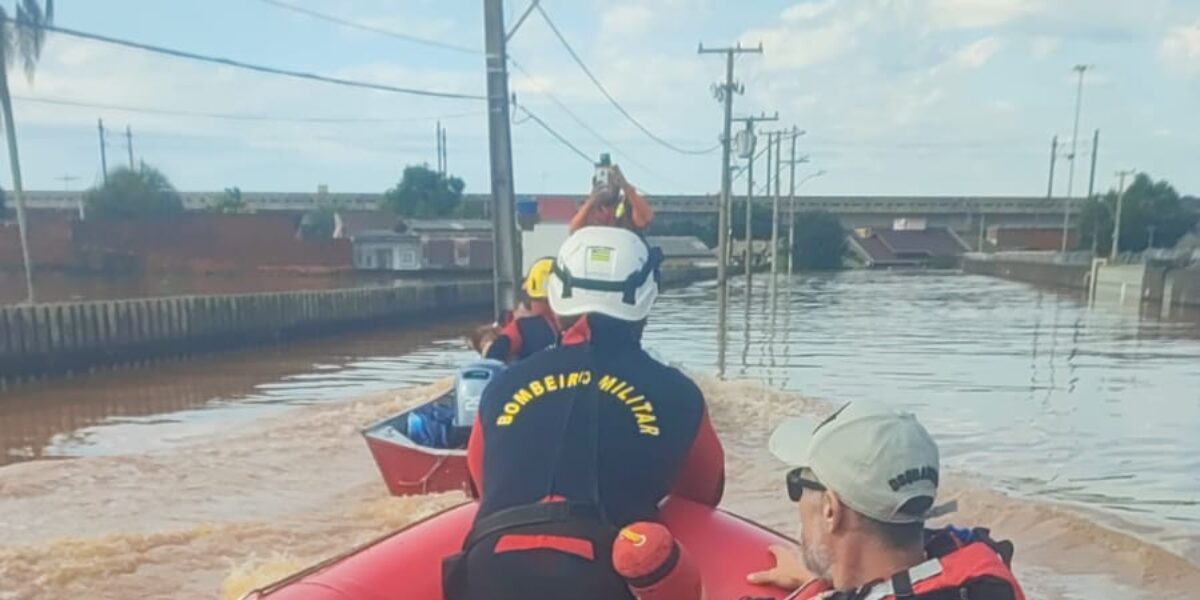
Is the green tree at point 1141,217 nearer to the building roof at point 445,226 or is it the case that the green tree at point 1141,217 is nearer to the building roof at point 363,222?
the building roof at point 445,226

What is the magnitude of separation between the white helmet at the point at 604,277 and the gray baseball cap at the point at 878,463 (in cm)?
80

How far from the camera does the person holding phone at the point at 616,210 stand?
3.71 meters

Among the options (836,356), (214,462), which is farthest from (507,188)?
(836,356)

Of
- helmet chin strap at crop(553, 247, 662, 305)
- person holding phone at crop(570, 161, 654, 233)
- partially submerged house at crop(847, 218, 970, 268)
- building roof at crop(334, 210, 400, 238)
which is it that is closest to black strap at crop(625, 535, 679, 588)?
helmet chin strap at crop(553, 247, 662, 305)

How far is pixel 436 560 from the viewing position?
2.70m

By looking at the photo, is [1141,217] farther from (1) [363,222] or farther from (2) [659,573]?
(2) [659,573]

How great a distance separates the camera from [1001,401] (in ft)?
46.1

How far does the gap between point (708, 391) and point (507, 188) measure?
4.40 m

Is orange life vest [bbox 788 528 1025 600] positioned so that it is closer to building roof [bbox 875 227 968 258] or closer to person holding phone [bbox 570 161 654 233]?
person holding phone [bbox 570 161 654 233]

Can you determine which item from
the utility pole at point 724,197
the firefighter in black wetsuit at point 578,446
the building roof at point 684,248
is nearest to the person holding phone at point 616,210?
the firefighter in black wetsuit at point 578,446

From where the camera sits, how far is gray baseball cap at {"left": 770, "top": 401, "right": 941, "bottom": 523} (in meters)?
1.63

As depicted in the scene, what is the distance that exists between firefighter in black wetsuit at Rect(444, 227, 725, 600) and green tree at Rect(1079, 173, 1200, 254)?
64.8m

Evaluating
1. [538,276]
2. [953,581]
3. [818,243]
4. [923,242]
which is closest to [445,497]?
[538,276]

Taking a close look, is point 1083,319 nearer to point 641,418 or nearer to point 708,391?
point 708,391
